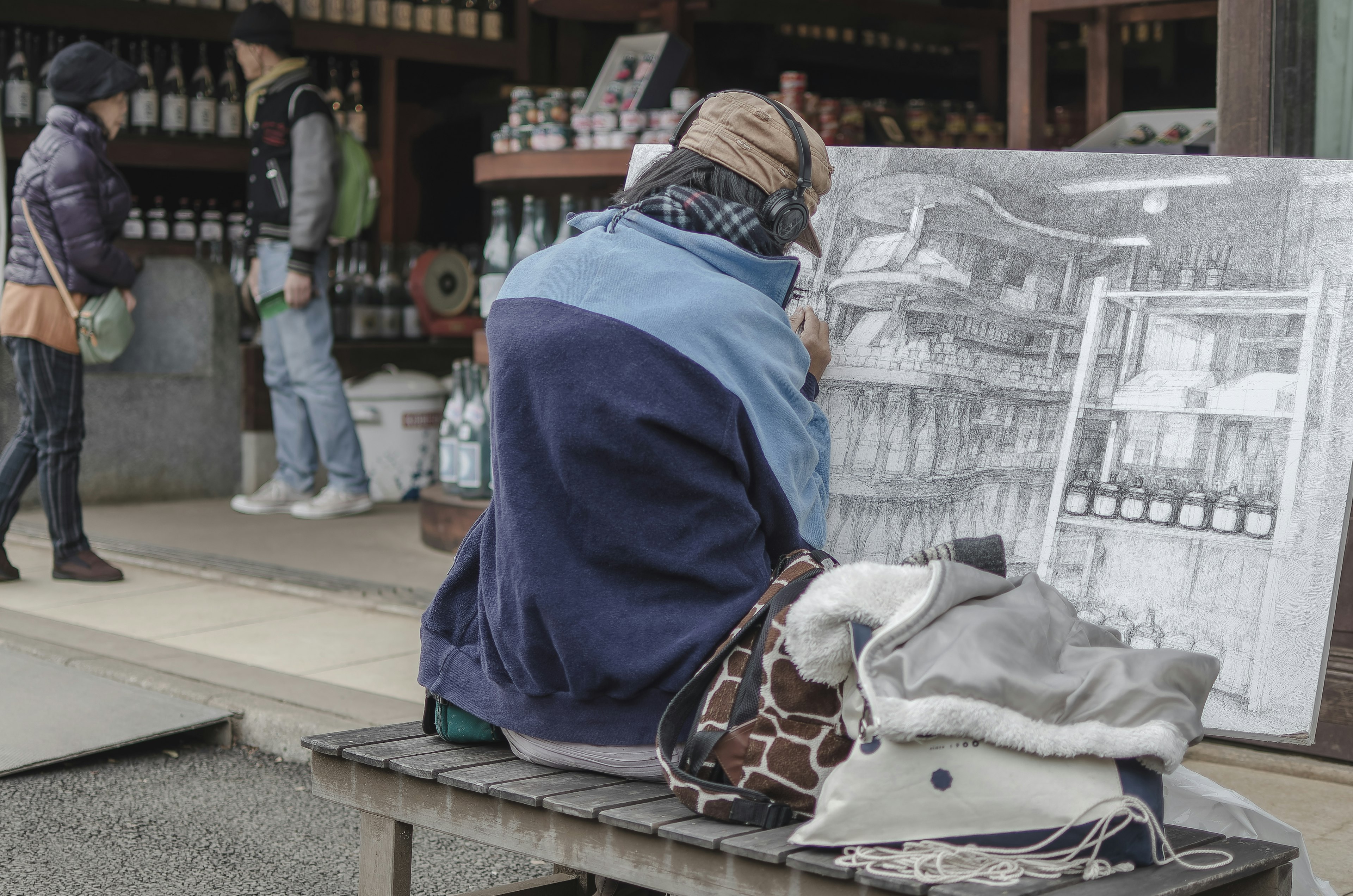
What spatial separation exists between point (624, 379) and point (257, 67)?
503cm

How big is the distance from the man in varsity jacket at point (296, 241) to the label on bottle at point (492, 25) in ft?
6.26

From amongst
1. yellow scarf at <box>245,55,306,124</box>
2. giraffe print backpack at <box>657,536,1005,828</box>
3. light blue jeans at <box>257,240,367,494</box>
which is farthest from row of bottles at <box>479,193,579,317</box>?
giraffe print backpack at <box>657,536,1005,828</box>

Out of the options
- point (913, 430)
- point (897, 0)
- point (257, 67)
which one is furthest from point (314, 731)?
point (897, 0)

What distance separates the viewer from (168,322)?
22.8 ft

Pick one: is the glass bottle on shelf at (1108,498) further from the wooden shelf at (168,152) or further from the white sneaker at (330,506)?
the wooden shelf at (168,152)

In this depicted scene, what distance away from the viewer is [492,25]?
26.9 ft

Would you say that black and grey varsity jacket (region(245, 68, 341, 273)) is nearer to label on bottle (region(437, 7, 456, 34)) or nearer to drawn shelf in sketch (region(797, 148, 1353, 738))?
label on bottle (region(437, 7, 456, 34))

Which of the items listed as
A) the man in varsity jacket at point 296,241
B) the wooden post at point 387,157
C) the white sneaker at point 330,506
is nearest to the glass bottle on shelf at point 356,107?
the wooden post at point 387,157

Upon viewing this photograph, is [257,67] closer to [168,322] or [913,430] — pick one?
[168,322]

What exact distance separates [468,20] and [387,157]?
85 centimetres

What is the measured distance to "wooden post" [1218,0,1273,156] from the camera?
3031mm

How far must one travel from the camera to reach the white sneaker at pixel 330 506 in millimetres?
6414

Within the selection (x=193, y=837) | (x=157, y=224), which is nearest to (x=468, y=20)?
(x=157, y=224)

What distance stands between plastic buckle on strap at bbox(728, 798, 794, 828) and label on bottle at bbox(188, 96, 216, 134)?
6.72 metres
